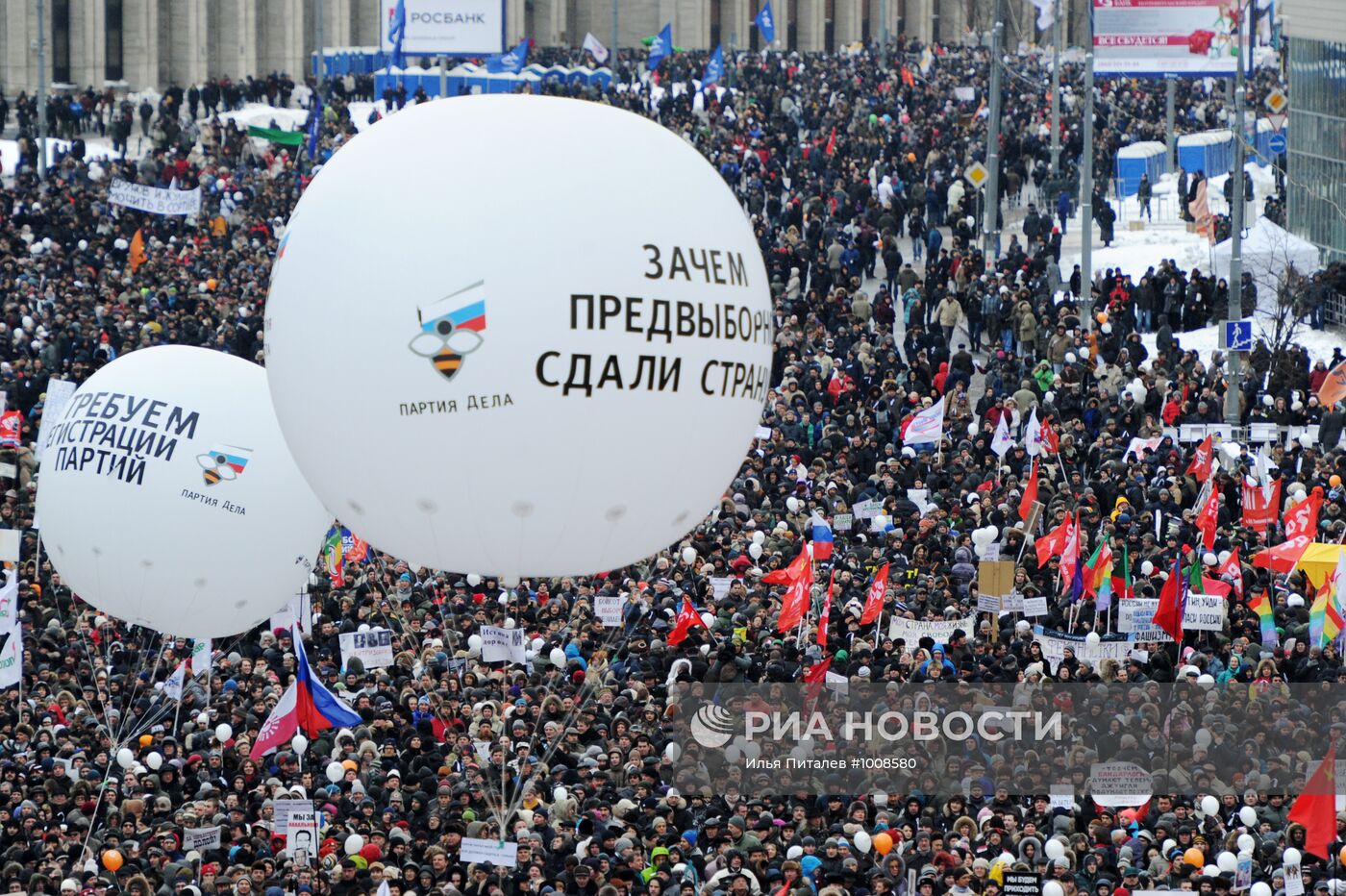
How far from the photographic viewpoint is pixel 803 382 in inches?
1228

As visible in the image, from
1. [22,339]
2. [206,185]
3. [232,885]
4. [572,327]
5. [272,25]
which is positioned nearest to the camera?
[572,327]

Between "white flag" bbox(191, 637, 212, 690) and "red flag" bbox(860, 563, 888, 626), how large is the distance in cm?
533

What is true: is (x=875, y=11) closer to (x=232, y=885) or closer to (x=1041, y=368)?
(x=1041, y=368)

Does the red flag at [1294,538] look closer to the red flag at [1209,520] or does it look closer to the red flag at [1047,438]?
the red flag at [1209,520]


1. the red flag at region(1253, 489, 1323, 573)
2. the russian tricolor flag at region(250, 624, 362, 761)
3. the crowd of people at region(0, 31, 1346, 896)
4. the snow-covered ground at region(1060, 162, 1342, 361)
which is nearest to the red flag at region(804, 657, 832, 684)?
the crowd of people at region(0, 31, 1346, 896)

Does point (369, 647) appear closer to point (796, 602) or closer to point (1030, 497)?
point (796, 602)

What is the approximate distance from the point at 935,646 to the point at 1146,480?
21.9 ft

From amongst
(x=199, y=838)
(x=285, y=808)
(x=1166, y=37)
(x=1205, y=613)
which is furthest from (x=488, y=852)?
(x=1166, y=37)

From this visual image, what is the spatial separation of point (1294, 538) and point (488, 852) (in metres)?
9.81

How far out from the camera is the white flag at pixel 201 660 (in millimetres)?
19266

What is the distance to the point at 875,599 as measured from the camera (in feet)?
68.8

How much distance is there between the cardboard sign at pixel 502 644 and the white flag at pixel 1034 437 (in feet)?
29.5

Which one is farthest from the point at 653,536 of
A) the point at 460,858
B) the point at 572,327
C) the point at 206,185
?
the point at 206,185

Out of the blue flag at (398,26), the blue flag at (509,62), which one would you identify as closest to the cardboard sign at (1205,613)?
the blue flag at (398,26)
